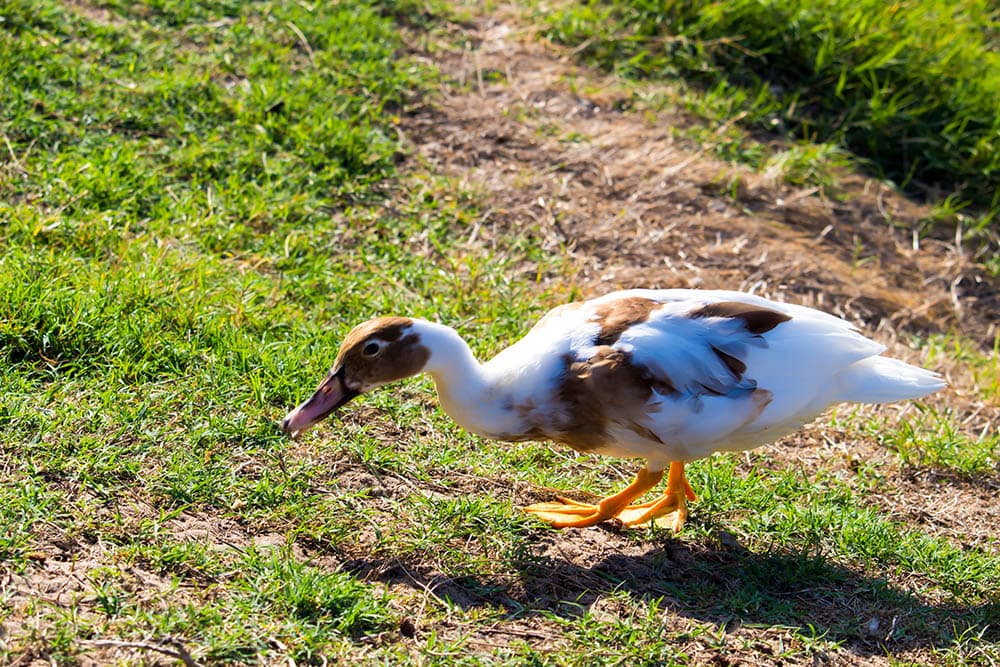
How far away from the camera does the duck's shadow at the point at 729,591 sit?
369 centimetres

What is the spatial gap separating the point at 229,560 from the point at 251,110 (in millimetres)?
3329

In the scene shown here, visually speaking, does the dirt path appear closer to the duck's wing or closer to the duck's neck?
the duck's wing

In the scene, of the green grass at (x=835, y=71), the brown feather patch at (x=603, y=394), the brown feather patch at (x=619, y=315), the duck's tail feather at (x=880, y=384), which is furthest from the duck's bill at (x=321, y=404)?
the green grass at (x=835, y=71)

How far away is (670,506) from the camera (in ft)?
14.0

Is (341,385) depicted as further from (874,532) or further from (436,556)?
(874,532)

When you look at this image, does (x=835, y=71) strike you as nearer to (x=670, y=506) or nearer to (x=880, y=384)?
(x=880, y=384)

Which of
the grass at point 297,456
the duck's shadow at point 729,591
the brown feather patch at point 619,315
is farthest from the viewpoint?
the brown feather patch at point 619,315

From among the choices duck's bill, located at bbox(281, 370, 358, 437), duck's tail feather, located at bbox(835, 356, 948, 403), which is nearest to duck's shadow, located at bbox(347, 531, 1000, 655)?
duck's bill, located at bbox(281, 370, 358, 437)

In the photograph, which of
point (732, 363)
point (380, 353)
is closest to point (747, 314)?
point (732, 363)

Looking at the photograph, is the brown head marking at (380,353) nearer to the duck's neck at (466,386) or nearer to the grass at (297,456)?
the duck's neck at (466,386)

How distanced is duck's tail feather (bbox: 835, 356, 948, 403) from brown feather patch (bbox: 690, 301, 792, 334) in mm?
343

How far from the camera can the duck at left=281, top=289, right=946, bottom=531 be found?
3.86 meters

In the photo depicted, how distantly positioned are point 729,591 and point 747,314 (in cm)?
99

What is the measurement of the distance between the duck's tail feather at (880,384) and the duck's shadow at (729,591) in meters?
0.62
